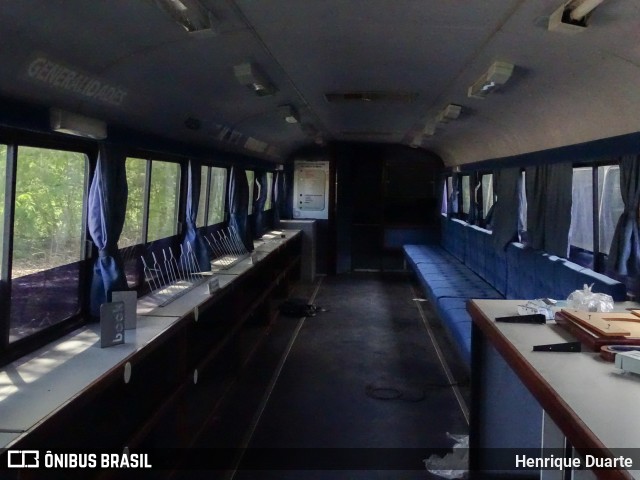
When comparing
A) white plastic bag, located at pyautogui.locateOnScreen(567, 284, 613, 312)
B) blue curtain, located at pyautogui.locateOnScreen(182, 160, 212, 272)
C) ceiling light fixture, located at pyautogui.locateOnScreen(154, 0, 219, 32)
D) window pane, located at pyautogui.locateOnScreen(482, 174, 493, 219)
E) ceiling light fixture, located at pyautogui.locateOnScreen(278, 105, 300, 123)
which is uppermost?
ceiling light fixture, located at pyautogui.locateOnScreen(278, 105, 300, 123)

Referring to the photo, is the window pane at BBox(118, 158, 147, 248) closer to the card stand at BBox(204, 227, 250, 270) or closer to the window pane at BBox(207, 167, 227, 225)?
the card stand at BBox(204, 227, 250, 270)

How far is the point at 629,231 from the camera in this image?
364cm

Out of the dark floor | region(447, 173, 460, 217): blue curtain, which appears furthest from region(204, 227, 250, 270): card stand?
region(447, 173, 460, 217): blue curtain

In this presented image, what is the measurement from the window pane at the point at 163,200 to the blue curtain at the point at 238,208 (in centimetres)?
167

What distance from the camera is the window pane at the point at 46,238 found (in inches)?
117

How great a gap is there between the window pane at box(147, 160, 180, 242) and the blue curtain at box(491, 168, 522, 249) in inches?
137

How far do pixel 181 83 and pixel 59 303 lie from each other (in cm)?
157

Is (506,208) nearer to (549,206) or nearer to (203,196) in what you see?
(549,206)

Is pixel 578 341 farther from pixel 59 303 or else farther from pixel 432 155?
pixel 432 155

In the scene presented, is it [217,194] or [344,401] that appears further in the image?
[217,194]

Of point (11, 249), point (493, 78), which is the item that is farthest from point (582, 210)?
point (11, 249)

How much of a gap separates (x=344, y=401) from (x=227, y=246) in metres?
3.07

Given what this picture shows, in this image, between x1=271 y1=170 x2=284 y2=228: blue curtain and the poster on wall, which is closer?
x1=271 y1=170 x2=284 y2=228: blue curtain

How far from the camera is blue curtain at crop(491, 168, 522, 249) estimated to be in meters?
6.07
